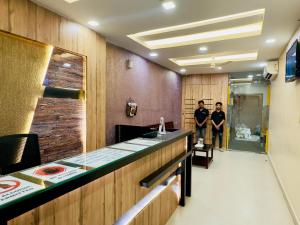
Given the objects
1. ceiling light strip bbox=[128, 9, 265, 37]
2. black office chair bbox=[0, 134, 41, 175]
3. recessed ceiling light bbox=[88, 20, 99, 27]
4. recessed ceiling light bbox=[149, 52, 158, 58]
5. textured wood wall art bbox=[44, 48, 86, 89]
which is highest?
ceiling light strip bbox=[128, 9, 265, 37]

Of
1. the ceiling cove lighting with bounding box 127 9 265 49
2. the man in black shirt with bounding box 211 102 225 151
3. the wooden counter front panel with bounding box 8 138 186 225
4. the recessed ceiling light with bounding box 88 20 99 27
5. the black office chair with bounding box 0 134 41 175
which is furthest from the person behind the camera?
the man in black shirt with bounding box 211 102 225 151

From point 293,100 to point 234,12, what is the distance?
5.49ft

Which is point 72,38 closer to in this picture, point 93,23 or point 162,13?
point 93,23

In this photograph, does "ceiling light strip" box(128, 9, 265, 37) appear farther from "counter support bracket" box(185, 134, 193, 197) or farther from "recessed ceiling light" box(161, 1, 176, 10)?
"counter support bracket" box(185, 134, 193, 197)

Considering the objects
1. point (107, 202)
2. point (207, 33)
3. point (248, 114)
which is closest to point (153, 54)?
point (207, 33)

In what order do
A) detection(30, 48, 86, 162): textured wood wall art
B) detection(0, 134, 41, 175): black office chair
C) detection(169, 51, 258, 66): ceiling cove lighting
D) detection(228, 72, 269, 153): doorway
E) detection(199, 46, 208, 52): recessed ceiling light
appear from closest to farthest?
detection(0, 134, 41, 175): black office chair
detection(30, 48, 86, 162): textured wood wall art
detection(199, 46, 208, 52): recessed ceiling light
detection(169, 51, 258, 66): ceiling cove lighting
detection(228, 72, 269, 153): doorway

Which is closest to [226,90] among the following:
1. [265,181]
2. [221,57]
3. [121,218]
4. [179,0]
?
[221,57]

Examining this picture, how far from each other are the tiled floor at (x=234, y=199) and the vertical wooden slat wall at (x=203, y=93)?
2843mm

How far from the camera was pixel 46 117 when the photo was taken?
2.64 metres

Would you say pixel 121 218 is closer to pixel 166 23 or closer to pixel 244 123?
pixel 166 23

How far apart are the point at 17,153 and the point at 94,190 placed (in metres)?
1.11

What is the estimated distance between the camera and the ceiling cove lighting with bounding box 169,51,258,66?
5.08m

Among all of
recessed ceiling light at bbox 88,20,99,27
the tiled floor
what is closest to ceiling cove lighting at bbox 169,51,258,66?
recessed ceiling light at bbox 88,20,99,27

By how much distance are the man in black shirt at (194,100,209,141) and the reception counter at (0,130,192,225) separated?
487 centimetres
